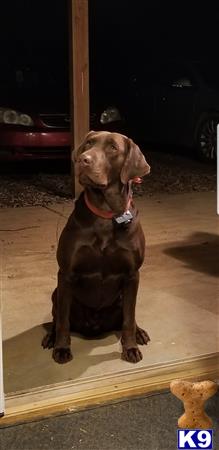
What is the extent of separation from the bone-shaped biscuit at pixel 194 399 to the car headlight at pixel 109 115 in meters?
5.41

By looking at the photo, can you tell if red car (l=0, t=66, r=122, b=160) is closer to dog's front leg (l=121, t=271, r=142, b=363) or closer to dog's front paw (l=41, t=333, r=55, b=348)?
dog's front paw (l=41, t=333, r=55, b=348)

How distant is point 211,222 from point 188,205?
0.69 m

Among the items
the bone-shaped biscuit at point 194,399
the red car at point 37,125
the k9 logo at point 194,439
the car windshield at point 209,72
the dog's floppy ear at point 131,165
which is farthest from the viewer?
the car windshield at point 209,72

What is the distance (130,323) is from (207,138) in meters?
5.92

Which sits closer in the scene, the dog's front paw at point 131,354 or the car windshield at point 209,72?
the dog's front paw at point 131,354

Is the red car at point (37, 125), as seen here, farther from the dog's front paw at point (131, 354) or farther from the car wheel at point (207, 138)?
the dog's front paw at point (131, 354)

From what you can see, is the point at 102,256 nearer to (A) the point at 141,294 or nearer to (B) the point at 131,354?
(B) the point at 131,354

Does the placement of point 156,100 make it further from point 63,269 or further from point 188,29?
point 63,269

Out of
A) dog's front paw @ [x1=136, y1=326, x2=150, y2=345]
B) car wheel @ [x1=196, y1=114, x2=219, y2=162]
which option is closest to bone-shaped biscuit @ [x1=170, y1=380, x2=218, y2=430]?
dog's front paw @ [x1=136, y1=326, x2=150, y2=345]

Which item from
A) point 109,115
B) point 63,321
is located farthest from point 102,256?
point 109,115

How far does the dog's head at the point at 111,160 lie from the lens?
2676 mm

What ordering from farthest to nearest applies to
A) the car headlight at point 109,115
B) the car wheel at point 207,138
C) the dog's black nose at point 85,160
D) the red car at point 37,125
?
the car wheel at point 207,138 → the car headlight at point 109,115 → the red car at point 37,125 → the dog's black nose at point 85,160

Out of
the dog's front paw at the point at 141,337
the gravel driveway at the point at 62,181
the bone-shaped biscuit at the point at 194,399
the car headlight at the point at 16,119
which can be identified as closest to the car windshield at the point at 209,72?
the gravel driveway at the point at 62,181

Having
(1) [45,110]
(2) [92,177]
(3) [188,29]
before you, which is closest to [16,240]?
(2) [92,177]
